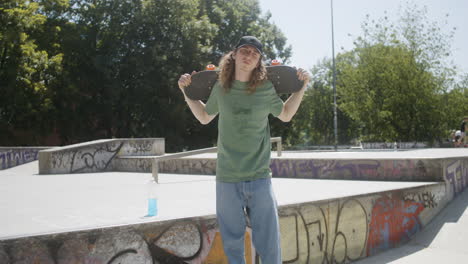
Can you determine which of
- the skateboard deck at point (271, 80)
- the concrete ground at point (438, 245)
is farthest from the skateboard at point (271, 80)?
the concrete ground at point (438, 245)

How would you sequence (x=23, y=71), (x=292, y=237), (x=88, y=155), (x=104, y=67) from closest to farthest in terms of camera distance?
1. (x=292, y=237)
2. (x=88, y=155)
3. (x=23, y=71)
4. (x=104, y=67)

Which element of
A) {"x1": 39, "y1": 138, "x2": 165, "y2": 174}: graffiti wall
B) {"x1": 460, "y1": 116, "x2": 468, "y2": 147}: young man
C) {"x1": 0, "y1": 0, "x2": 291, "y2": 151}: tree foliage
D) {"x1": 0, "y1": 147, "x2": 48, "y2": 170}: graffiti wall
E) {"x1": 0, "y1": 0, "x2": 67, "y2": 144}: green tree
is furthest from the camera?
{"x1": 0, "y1": 0, "x2": 291, "y2": 151}: tree foliage

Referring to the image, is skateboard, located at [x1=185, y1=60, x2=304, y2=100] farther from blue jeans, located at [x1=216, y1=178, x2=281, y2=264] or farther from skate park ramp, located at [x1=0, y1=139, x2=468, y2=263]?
skate park ramp, located at [x1=0, y1=139, x2=468, y2=263]

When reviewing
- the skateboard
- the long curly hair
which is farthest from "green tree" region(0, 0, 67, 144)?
the long curly hair

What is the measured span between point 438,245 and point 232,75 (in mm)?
5264

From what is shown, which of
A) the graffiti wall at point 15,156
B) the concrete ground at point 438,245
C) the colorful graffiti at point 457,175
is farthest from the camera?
the graffiti wall at point 15,156

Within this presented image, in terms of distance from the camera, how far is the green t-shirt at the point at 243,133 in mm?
2684

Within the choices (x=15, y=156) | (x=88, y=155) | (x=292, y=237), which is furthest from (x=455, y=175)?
(x=15, y=156)

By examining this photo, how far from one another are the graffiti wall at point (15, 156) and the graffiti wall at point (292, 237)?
17042mm

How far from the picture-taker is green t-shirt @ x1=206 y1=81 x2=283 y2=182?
8.80ft

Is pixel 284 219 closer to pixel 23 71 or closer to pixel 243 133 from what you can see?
pixel 243 133

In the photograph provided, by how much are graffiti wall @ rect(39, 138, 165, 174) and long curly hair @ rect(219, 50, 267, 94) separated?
1316 cm

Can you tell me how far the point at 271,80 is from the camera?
9.44 feet

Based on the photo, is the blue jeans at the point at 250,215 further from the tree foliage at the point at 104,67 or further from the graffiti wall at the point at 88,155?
the tree foliage at the point at 104,67
